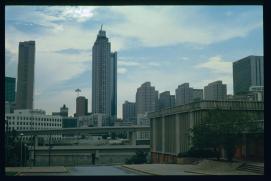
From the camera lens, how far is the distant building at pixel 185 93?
21.7 metres

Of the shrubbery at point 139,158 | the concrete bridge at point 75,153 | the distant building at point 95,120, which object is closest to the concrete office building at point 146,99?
the concrete bridge at point 75,153

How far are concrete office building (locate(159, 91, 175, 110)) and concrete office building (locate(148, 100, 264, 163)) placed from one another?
306mm

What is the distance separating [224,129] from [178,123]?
7484 mm

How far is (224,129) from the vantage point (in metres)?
13.7

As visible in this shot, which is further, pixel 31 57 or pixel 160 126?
pixel 160 126

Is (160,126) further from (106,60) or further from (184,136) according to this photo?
(106,60)

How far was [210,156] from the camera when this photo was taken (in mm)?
14914

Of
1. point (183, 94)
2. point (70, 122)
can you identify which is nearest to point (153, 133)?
point (183, 94)

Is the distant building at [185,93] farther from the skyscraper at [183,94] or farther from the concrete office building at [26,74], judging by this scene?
the concrete office building at [26,74]

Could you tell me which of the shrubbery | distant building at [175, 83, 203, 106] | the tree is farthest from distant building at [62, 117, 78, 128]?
the tree

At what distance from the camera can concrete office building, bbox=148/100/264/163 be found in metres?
16.9

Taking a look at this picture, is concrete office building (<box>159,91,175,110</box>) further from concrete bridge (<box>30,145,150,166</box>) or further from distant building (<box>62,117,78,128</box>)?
distant building (<box>62,117,78,128</box>)
